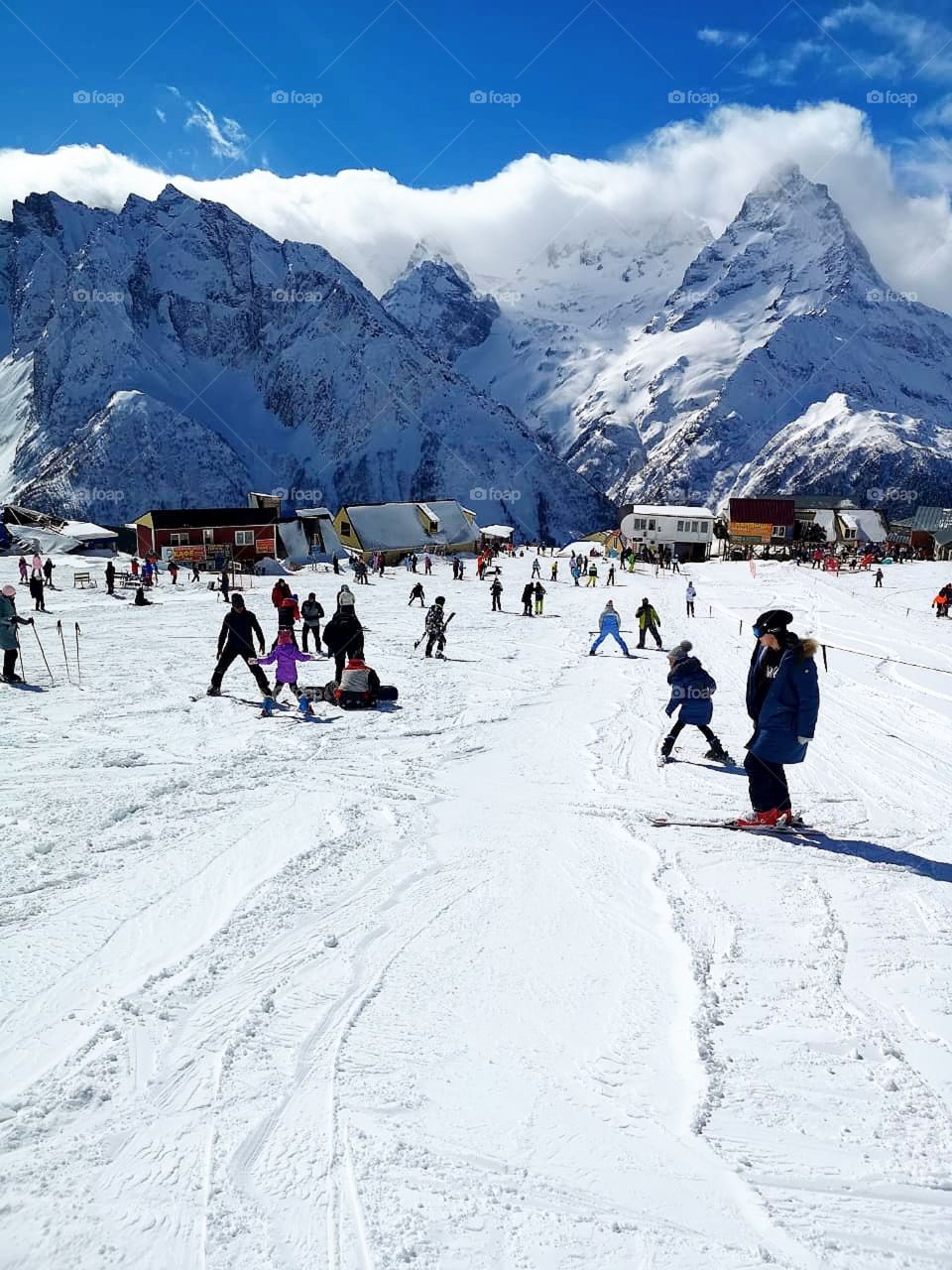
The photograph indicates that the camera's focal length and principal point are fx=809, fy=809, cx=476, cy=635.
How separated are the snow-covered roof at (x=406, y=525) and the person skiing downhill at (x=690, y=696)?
63.9m

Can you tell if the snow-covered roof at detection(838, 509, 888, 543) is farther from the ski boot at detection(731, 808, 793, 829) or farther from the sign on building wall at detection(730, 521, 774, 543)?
the ski boot at detection(731, 808, 793, 829)

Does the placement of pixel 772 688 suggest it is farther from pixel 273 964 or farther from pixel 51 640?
pixel 51 640

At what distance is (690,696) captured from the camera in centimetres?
931

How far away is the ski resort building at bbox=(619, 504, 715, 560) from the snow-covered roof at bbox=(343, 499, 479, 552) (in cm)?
1996

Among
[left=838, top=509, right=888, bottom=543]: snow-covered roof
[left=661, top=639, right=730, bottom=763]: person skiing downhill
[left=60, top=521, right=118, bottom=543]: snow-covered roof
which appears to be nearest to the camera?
[left=661, top=639, right=730, bottom=763]: person skiing downhill

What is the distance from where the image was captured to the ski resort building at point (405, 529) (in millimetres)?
72938

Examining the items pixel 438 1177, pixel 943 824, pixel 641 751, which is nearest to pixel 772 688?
pixel 943 824

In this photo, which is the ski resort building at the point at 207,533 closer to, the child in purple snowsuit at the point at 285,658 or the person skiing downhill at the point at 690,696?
the child in purple snowsuit at the point at 285,658

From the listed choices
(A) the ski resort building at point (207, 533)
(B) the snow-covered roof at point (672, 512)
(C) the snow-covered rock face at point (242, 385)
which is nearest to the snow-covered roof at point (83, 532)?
(A) the ski resort building at point (207, 533)

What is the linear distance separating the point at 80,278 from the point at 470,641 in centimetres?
14812

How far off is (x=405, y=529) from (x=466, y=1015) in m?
72.6

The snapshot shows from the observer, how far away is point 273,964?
4.64 meters

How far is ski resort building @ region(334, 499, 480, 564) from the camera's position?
72938 mm

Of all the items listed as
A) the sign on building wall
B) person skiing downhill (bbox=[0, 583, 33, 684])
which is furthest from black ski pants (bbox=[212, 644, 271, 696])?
the sign on building wall
